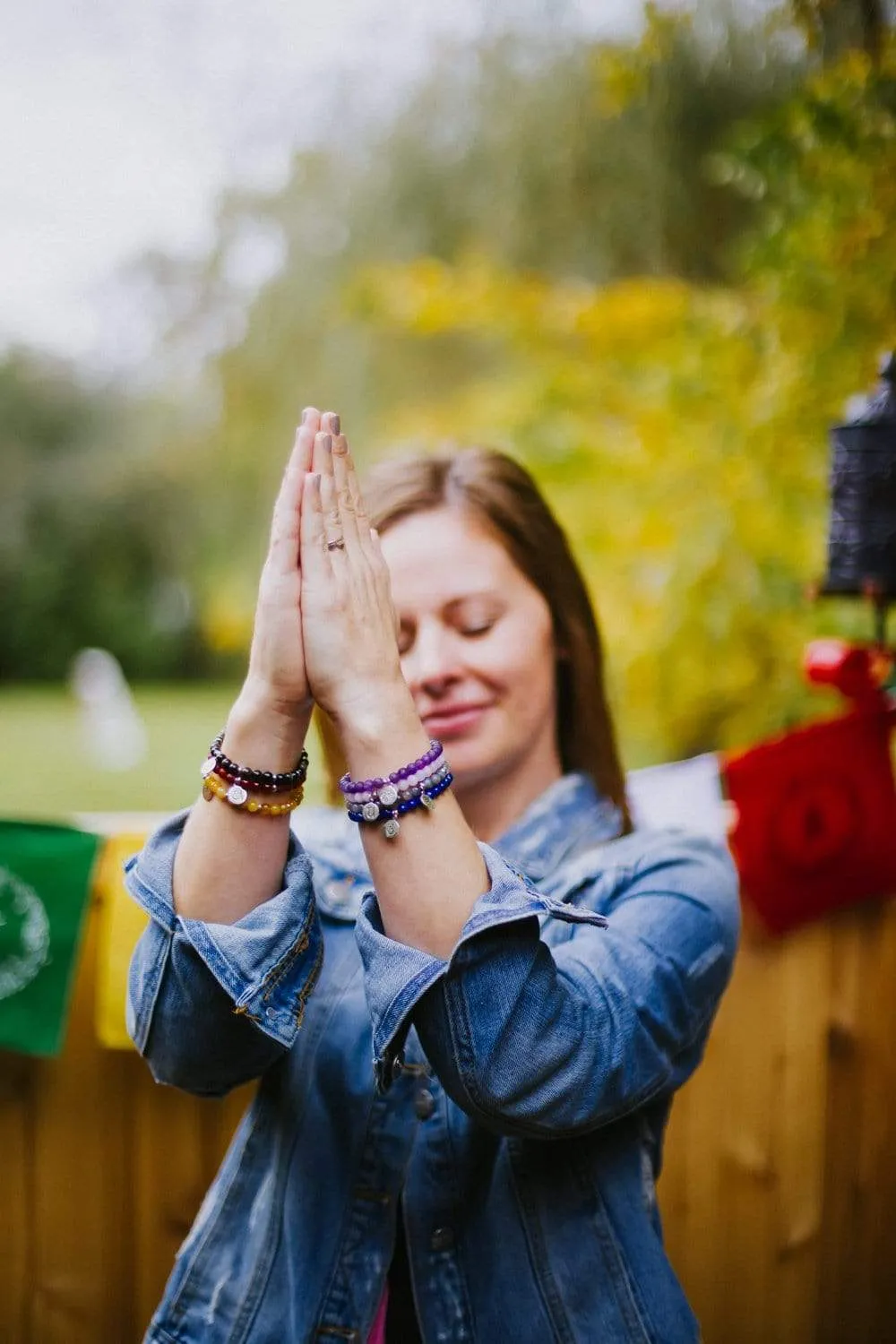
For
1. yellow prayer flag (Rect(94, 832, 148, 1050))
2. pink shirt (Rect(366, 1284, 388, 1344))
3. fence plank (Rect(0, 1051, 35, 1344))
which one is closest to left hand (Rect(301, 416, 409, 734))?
pink shirt (Rect(366, 1284, 388, 1344))

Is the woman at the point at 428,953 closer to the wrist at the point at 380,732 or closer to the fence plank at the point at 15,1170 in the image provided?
the wrist at the point at 380,732

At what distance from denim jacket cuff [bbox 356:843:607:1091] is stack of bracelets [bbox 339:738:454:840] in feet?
0.19

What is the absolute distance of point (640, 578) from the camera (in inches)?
76.8

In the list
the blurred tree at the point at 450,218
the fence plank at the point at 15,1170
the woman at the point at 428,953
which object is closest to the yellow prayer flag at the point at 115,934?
the fence plank at the point at 15,1170

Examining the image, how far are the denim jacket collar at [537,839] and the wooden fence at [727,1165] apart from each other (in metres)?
0.48

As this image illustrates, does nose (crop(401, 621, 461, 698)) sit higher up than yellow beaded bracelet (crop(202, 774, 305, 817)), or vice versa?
nose (crop(401, 621, 461, 698))

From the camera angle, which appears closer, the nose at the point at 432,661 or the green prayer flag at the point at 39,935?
the nose at the point at 432,661

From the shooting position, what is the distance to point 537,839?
0.89m

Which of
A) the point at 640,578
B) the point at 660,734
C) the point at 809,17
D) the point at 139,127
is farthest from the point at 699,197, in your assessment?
the point at 139,127

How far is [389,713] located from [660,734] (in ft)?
4.90

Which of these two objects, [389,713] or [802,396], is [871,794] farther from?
[389,713]

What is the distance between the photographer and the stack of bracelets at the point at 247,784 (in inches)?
26.1

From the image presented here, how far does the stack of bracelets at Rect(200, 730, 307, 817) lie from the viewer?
0.66 metres

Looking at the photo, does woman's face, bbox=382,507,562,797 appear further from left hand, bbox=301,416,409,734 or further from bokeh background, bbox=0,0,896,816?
bokeh background, bbox=0,0,896,816
